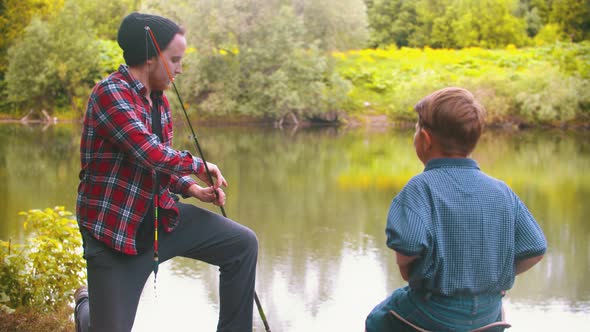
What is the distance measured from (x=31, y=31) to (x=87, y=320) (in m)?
26.7

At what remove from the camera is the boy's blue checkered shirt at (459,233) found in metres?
1.85

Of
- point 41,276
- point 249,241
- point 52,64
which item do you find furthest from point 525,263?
→ point 52,64

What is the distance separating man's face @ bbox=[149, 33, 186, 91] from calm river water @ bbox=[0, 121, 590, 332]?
2.38m

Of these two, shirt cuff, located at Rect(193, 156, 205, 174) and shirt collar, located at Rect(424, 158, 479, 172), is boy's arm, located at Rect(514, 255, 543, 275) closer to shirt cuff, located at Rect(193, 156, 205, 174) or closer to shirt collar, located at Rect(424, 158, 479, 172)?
shirt collar, located at Rect(424, 158, 479, 172)

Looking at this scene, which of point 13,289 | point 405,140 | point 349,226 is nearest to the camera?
point 13,289

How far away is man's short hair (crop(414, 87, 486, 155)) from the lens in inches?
74.5

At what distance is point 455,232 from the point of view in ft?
6.14

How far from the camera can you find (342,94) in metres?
26.8

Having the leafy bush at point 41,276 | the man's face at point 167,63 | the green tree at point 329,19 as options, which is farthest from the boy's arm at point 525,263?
the green tree at point 329,19

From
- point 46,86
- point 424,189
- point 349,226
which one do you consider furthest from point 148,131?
point 46,86

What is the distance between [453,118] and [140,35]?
3.44 feet

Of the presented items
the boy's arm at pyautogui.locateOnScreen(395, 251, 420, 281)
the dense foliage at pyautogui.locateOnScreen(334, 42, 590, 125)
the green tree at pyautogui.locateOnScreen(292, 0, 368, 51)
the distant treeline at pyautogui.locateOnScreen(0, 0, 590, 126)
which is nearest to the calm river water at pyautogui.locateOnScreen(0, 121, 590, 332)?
the boy's arm at pyautogui.locateOnScreen(395, 251, 420, 281)

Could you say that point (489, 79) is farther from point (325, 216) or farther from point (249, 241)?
point (249, 241)

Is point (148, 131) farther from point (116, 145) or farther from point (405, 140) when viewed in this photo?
point (405, 140)
